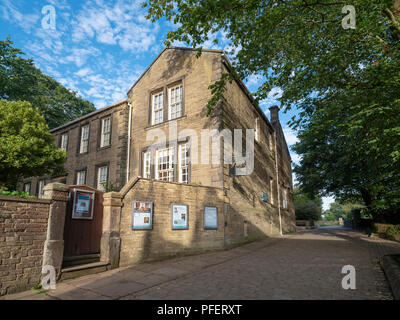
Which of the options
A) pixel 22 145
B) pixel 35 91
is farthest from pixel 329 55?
pixel 35 91

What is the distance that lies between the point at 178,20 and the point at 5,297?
9.71 m

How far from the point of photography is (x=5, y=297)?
15.9 ft

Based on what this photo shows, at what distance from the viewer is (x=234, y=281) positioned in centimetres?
573

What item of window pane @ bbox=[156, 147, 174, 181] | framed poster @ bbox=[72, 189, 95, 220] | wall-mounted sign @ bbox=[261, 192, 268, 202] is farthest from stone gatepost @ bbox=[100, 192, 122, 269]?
wall-mounted sign @ bbox=[261, 192, 268, 202]

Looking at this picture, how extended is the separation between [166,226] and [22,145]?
808 cm

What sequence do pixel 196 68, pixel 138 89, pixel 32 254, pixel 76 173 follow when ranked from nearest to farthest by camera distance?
pixel 32 254 → pixel 196 68 → pixel 138 89 → pixel 76 173

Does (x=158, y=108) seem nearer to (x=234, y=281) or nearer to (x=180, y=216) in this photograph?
(x=180, y=216)

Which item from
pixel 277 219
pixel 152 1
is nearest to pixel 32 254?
pixel 152 1

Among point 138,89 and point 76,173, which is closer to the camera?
point 138,89

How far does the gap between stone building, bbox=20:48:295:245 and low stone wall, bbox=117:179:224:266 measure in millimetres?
384

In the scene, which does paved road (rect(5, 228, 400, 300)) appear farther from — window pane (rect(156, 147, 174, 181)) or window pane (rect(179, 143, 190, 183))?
window pane (rect(156, 147, 174, 181))

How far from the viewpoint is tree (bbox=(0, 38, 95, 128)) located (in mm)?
21953

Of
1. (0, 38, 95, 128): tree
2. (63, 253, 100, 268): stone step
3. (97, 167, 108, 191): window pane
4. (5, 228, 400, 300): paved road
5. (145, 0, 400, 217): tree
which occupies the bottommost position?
(5, 228, 400, 300): paved road
